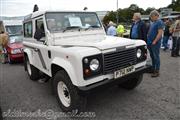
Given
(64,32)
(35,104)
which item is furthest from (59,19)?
(35,104)

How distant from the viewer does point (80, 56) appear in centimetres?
283

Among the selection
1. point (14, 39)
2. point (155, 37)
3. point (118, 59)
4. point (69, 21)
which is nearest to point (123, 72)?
point (118, 59)

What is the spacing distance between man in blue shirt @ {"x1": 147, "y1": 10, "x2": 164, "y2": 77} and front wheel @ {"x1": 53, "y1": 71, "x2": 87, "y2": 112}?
2816mm

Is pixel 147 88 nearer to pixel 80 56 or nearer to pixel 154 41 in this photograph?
pixel 154 41

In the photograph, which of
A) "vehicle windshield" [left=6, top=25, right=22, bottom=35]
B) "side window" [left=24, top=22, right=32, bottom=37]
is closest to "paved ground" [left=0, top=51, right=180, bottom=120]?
"side window" [left=24, top=22, right=32, bottom=37]

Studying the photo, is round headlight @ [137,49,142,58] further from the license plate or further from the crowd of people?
the crowd of people

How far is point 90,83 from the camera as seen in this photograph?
2.96 metres

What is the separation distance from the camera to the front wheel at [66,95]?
3.08m

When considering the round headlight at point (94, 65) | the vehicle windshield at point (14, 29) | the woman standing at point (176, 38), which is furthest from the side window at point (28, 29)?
the woman standing at point (176, 38)

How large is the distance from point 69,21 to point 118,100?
6.92ft

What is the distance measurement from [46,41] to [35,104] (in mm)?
1416

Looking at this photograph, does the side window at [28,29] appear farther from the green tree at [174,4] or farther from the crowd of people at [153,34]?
the green tree at [174,4]

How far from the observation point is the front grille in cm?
310

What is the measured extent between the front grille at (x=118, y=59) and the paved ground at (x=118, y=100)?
55cm
